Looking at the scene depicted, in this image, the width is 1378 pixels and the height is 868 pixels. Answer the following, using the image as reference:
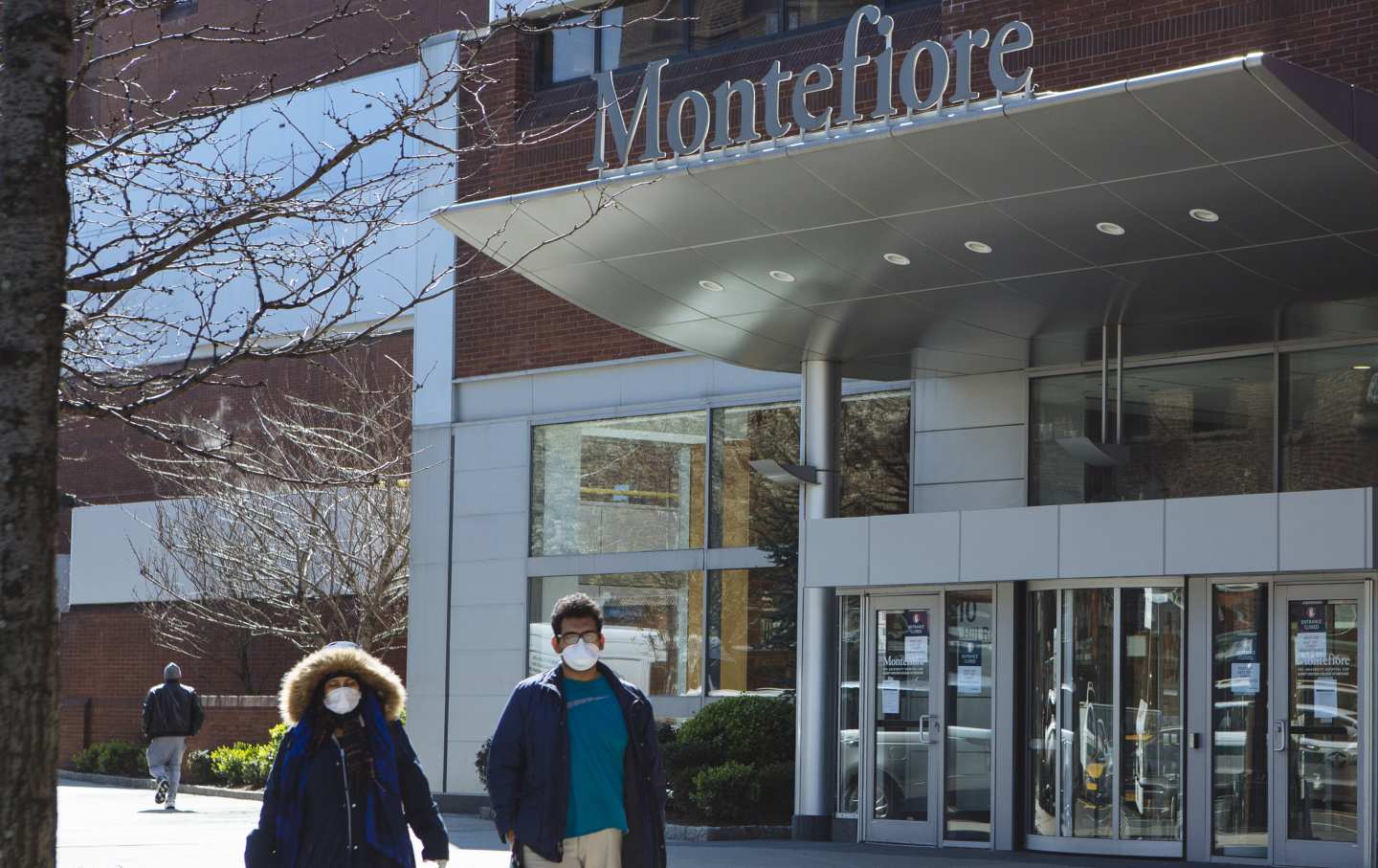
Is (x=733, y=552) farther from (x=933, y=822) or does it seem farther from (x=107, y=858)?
(x=107, y=858)

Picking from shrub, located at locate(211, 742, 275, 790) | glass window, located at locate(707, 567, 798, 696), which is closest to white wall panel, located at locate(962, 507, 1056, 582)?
glass window, located at locate(707, 567, 798, 696)

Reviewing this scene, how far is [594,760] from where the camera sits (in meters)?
7.91

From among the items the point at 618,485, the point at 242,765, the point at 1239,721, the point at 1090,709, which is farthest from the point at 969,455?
the point at 242,765

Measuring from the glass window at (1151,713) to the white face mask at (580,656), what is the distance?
932cm

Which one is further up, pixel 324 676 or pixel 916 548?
pixel 916 548

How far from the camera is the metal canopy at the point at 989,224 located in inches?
472

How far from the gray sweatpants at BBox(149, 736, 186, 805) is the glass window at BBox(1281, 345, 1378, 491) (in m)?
14.7

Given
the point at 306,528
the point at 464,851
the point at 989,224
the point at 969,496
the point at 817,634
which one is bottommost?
the point at 464,851

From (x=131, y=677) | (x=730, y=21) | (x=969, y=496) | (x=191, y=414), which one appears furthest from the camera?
(x=131, y=677)

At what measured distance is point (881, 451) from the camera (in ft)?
65.6

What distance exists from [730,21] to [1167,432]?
7.01 meters

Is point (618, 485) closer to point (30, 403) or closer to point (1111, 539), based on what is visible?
point (1111, 539)

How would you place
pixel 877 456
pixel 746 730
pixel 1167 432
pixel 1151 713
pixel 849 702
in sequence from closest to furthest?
1. pixel 1151 713
2. pixel 1167 432
3. pixel 849 702
4. pixel 746 730
5. pixel 877 456

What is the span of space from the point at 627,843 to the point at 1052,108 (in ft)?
20.8
